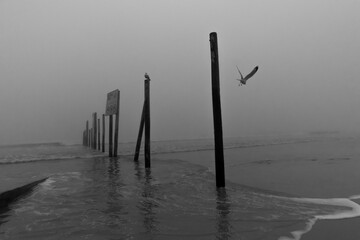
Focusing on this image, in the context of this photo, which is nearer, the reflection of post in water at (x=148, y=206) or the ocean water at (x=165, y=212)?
the ocean water at (x=165, y=212)

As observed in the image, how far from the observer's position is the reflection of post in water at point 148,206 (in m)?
4.58

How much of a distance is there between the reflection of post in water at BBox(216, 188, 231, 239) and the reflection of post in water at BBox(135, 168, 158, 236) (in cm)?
94

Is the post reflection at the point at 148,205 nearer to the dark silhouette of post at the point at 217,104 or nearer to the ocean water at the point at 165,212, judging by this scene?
the ocean water at the point at 165,212

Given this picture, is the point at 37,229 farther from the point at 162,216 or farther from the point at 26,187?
the point at 26,187

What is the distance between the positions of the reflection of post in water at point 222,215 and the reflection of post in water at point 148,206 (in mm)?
942

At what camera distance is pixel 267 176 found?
9.81 meters

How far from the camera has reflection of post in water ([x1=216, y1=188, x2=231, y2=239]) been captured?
416 cm

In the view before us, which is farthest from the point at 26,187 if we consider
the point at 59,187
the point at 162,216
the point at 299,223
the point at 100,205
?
the point at 299,223

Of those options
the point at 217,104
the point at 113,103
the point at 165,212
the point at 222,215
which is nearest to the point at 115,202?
the point at 165,212

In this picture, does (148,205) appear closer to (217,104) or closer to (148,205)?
(148,205)

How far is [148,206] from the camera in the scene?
19.1 feet

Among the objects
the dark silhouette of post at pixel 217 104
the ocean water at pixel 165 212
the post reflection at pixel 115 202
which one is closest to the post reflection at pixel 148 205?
the ocean water at pixel 165 212

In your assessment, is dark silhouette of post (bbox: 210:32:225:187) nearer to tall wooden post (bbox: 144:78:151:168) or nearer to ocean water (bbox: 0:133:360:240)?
ocean water (bbox: 0:133:360:240)

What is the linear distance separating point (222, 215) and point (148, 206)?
1469 mm
